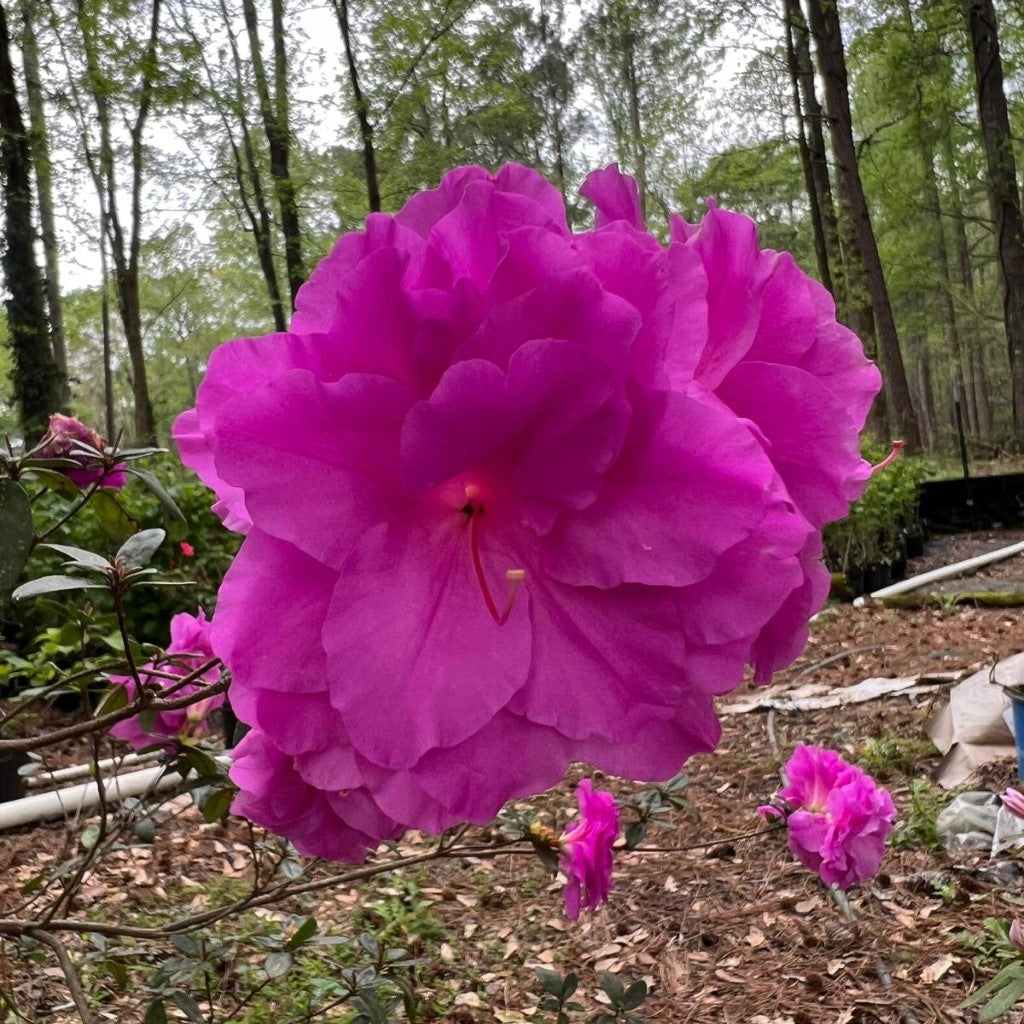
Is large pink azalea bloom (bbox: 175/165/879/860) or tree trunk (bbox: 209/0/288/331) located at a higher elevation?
tree trunk (bbox: 209/0/288/331)

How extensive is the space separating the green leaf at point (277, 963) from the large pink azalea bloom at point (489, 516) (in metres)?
1.10

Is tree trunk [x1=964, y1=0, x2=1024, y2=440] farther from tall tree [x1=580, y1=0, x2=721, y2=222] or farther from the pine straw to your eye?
the pine straw

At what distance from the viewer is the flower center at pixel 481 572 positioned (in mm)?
353

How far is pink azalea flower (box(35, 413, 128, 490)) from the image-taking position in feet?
2.90

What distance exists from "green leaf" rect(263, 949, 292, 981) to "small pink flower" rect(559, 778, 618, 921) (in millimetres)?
426

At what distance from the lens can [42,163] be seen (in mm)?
8305

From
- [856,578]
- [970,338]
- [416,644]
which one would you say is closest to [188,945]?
[416,644]

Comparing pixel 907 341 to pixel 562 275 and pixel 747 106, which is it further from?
pixel 562 275

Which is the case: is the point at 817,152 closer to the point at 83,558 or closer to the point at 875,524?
the point at 875,524

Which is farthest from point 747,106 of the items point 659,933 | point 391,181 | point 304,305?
point 304,305

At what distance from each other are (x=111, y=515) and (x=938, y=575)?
663 centimetres

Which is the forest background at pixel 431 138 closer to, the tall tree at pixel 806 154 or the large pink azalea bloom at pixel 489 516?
the tall tree at pixel 806 154

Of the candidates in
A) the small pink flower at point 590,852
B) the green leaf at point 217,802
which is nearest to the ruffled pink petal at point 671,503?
the green leaf at point 217,802

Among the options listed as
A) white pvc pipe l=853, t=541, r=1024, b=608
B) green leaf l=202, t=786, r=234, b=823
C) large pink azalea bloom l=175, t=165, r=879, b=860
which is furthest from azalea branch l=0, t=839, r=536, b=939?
white pvc pipe l=853, t=541, r=1024, b=608
